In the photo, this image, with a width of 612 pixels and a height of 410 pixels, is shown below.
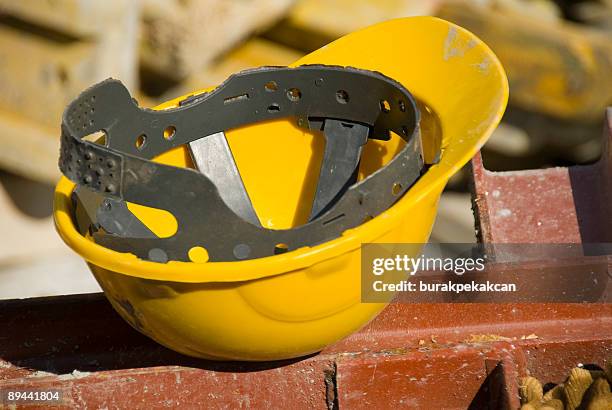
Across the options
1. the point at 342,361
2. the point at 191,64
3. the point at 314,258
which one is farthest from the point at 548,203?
the point at 191,64

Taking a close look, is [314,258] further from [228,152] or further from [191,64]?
[191,64]

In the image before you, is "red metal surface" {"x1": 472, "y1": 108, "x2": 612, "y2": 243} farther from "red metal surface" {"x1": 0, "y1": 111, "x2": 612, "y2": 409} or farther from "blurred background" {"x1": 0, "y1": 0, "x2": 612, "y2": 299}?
"blurred background" {"x1": 0, "y1": 0, "x2": 612, "y2": 299}

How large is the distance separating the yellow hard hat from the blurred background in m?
1.58

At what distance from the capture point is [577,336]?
1.87m

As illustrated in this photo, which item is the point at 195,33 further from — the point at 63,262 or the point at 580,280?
the point at 580,280

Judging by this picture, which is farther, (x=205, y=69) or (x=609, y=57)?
(x=609, y=57)

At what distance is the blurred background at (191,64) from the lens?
3.43 metres

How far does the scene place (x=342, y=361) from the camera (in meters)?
1.78

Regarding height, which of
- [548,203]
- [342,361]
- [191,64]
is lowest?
[342,361]

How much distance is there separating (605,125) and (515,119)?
2498 millimetres

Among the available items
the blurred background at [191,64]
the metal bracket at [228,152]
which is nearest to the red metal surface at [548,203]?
the metal bracket at [228,152]

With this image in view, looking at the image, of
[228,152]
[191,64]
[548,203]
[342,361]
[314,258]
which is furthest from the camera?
[191,64]

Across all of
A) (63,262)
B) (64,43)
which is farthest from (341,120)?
(63,262)

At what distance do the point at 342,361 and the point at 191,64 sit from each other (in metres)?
2.24
